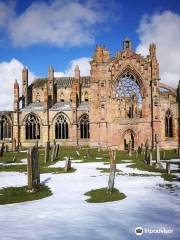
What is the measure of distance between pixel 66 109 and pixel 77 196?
41.8 metres

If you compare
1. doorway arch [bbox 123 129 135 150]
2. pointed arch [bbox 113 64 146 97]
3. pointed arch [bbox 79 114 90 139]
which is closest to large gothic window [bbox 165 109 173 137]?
pointed arch [bbox 113 64 146 97]

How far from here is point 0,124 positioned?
188 ft

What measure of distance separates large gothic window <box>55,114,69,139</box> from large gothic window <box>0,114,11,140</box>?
886 cm

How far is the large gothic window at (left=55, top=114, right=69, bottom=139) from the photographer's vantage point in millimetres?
53594

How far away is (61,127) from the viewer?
53.7 meters

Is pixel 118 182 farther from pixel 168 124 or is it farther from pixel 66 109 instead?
pixel 66 109

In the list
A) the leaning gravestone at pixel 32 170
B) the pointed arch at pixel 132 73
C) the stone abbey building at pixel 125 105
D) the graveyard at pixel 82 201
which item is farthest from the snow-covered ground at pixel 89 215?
the pointed arch at pixel 132 73

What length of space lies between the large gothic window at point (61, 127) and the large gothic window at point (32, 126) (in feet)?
10.5

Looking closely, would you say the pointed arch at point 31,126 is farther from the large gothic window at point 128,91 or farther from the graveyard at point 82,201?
the graveyard at point 82,201

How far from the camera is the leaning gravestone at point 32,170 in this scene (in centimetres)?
1373

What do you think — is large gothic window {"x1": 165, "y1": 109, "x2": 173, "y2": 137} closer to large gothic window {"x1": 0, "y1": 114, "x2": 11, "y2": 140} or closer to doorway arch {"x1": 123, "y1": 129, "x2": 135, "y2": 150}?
doorway arch {"x1": 123, "y1": 129, "x2": 135, "y2": 150}

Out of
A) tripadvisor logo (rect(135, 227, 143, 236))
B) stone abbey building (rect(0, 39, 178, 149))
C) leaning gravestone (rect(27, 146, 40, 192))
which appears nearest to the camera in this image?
tripadvisor logo (rect(135, 227, 143, 236))

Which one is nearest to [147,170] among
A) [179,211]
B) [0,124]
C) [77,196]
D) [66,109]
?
[77,196]

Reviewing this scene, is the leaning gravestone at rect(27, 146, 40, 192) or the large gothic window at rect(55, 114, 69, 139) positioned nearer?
the leaning gravestone at rect(27, 146, 40, 192)
